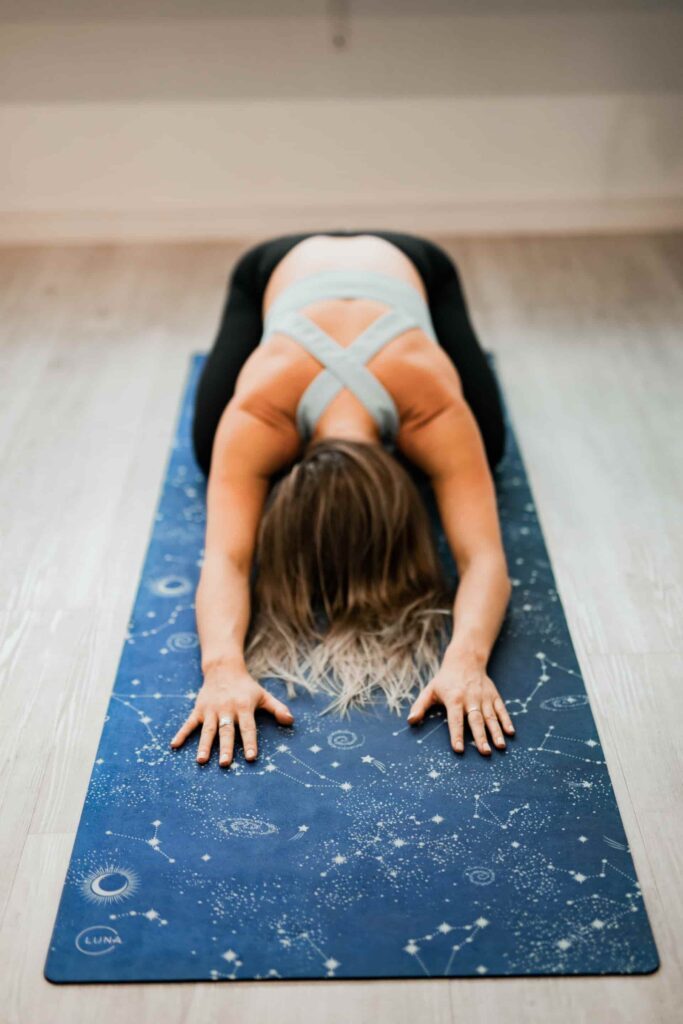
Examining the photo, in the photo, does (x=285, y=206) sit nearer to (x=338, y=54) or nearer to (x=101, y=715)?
(x=338, y=54)

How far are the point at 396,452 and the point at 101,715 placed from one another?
906 mm

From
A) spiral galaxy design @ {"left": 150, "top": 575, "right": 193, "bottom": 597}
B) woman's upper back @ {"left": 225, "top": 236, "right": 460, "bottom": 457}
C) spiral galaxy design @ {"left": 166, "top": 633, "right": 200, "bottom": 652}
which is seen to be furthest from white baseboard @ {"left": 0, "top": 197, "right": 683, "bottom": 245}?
spiral galaxy design @ {"left": 166, "top": 633, "right": 200, "bottom": 652}

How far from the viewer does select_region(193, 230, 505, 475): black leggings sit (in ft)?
8.27

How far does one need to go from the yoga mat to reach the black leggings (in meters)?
0.63

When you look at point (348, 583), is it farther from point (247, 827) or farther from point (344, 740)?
point (247, 827)

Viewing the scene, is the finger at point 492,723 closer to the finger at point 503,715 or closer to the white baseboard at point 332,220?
the finger at point 503,715

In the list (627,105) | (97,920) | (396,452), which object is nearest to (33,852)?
(97,920)

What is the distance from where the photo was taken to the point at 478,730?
6.06 ft

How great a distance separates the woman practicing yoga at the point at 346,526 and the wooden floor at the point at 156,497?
0.23 meters

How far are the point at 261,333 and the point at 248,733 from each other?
1.10m

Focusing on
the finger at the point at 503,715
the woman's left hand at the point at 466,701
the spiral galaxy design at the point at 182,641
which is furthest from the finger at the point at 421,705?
the spiral galaxy design at the point at 182,641

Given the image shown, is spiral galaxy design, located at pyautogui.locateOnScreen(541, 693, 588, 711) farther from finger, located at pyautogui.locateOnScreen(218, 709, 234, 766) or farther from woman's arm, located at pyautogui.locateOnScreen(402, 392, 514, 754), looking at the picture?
finger, located at pyautogui.locateOnScreen(218, 709, 234, 766)

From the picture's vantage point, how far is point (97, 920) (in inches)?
61.9

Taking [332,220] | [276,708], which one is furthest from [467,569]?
[332,220]
